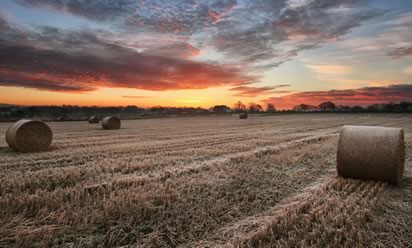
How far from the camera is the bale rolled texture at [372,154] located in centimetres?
665

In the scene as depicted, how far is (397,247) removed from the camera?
377cm

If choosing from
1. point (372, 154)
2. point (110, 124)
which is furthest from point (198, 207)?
point (110, 124)

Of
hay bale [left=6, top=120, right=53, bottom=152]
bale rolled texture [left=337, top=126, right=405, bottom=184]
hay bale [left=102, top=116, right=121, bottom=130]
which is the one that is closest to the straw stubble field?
bale rolled texture [left=337, top=126, right=405, bottom=184]

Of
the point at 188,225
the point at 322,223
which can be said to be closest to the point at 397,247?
the point at 322,223

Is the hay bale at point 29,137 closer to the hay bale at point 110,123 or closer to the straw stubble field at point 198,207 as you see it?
the straw stubble field at point 198,207

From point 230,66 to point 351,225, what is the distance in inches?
937

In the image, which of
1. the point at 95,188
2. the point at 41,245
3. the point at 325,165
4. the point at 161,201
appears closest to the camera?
the point at 41,245

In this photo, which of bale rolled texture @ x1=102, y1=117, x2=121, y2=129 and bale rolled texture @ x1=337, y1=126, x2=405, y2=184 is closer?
bale rolled texture @ x1=337, y1=126, x2=405, y2=184

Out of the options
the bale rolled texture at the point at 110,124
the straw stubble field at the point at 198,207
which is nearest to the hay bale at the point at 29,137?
the straw stubble field at the point at 198,207

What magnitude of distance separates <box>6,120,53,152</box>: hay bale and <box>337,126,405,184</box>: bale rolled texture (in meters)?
11.9

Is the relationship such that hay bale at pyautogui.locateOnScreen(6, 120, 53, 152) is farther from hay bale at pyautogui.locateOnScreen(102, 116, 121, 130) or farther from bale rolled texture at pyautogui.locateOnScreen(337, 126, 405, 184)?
hay bale at pyautogui.locateOnScreen(102, 116, 121, 130)

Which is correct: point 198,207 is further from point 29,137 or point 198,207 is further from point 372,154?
point 29,137

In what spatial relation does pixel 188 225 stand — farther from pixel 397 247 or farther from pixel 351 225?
pixel 397 247

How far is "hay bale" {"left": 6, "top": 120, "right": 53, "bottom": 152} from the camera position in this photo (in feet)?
39.3
